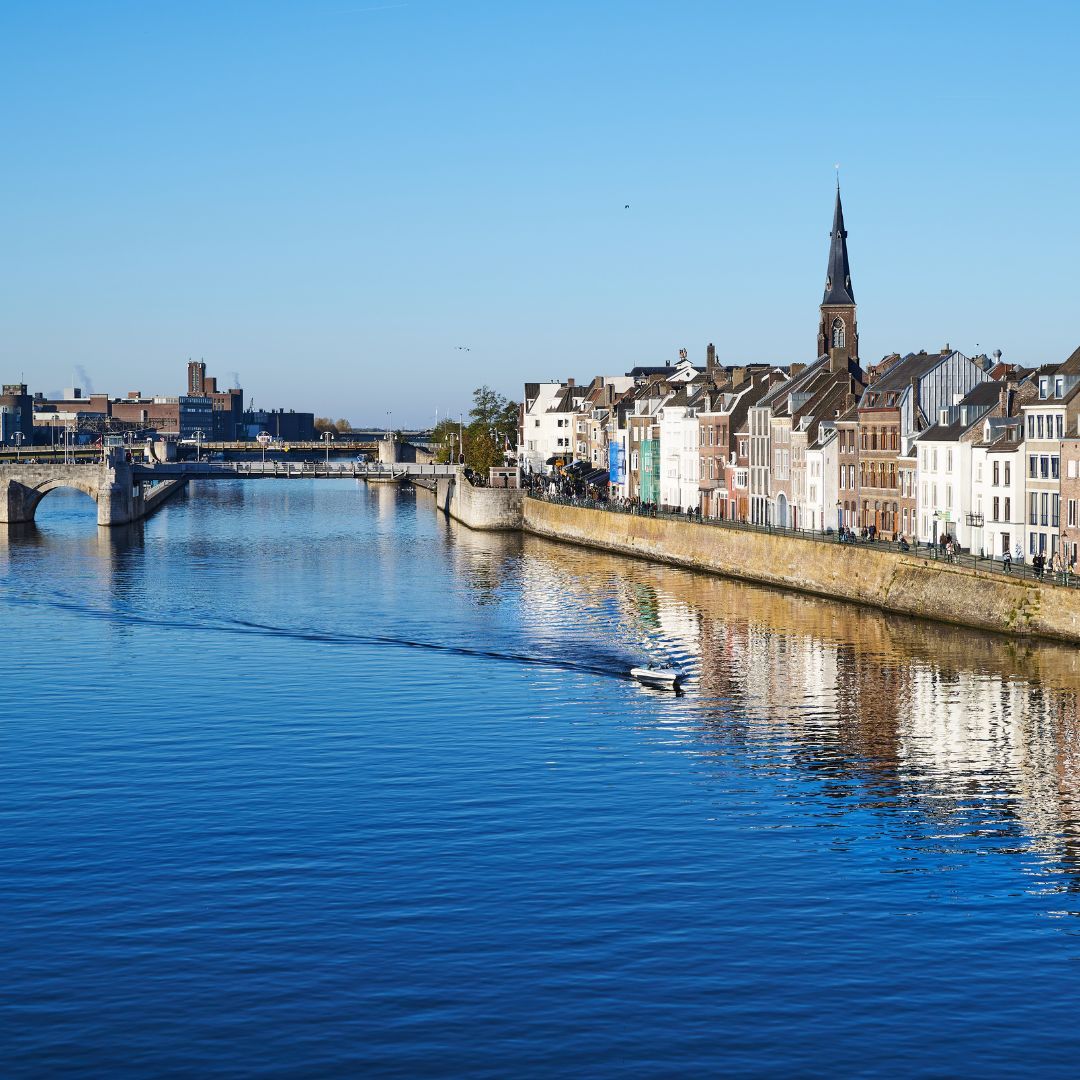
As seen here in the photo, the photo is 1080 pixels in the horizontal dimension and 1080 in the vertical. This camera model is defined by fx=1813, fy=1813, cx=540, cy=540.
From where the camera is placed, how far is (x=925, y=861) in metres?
40.4

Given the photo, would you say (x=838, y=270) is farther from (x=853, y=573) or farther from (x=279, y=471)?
(x=279, y=471)

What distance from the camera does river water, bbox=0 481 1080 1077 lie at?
30.2m

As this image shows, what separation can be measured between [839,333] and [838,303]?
2.27m

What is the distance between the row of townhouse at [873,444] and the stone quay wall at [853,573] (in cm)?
592

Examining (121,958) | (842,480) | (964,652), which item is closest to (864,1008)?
(121,958)

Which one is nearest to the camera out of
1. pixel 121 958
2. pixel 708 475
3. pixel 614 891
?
pixel 121 958

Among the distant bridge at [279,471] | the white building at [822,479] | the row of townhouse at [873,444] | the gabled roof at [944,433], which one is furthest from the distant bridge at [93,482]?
the gabled roof at [944,433]

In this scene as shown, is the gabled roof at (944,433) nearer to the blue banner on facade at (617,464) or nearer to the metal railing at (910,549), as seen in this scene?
the metal railing at (910,549)

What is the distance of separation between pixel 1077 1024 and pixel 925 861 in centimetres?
991

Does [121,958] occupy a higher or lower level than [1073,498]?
lower

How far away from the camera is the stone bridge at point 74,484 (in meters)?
169

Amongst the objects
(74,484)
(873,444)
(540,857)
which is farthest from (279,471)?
(540,857)

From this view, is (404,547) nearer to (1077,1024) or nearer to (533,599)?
(533,599)

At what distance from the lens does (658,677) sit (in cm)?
6731
